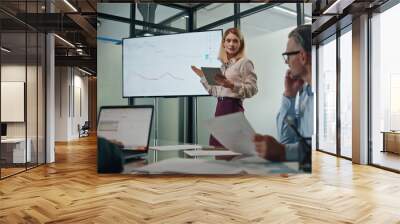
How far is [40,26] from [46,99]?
1.59 metres

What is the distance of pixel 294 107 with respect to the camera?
20.4 ft

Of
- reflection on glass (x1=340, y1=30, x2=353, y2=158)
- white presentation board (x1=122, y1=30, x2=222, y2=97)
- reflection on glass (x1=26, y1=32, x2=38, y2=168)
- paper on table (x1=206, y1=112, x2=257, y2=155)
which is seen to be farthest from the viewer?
reflection on glass (x1=340, y1=30, x2=353, y2=158)

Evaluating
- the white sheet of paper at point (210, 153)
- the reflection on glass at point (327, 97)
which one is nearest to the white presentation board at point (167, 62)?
the white sheet of paper at point (210, 153)

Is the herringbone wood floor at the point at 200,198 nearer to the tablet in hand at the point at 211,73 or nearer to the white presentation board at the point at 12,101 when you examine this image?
the white presentation board at the point at 12,101

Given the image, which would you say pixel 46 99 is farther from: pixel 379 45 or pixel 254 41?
pixel 379 45

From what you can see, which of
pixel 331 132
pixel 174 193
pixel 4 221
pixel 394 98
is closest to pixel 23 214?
pixel 4 221

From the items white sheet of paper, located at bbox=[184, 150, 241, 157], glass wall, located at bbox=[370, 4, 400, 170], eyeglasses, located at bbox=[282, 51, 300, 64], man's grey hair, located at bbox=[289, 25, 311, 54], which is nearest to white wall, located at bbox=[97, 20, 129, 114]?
white sheet of paper, located at bbox=[184, 150, 241, 157]

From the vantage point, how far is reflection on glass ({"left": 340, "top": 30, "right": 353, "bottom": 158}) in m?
8.45

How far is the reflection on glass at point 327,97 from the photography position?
31.4 ft

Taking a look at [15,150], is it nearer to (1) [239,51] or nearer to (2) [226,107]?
(2) [226,107]

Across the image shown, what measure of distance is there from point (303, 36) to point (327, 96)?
14.4 feet

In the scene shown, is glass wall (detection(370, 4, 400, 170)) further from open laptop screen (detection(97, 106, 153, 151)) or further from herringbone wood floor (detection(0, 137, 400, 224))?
open laptop screen (detection(97, 106, 153, 151))

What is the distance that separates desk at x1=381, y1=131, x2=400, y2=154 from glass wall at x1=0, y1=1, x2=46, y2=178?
7.01 meters

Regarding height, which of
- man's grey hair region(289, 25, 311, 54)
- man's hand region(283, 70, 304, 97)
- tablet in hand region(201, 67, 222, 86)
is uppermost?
man's grey hair region(289, 25, 311, 54)
